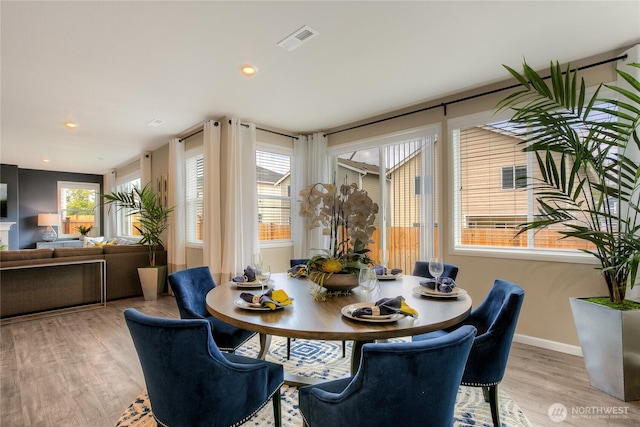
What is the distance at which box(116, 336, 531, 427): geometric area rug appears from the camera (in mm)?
1834

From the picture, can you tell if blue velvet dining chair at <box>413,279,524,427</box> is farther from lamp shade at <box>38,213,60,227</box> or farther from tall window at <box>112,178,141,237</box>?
lamp shade at <box>38,213,60,227</box>

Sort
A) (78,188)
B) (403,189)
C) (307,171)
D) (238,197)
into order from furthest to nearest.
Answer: (78,188) < (307,171) < (238,197) < (403,189)

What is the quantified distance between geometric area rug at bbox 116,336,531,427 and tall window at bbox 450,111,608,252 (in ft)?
5.14

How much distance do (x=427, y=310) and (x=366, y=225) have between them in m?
0.55

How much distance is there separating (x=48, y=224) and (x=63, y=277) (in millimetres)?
5221

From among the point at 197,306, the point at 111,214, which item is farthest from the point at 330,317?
the point at 111,214

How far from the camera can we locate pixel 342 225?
1859 millimetres

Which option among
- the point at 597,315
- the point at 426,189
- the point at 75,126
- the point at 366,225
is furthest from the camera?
the point at 75,126

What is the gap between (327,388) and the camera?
4.35 ft

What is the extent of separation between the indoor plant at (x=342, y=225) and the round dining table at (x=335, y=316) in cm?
13

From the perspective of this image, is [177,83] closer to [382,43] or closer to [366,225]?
[382,43]

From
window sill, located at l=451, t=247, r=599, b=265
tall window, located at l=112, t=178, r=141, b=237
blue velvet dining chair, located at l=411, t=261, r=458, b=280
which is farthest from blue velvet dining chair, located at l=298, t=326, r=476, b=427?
tall window, located at l=112, t=178, r=141, b=237

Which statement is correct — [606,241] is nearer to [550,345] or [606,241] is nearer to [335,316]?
[550,345]

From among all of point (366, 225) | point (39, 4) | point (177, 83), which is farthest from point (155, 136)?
point (366, 225)
